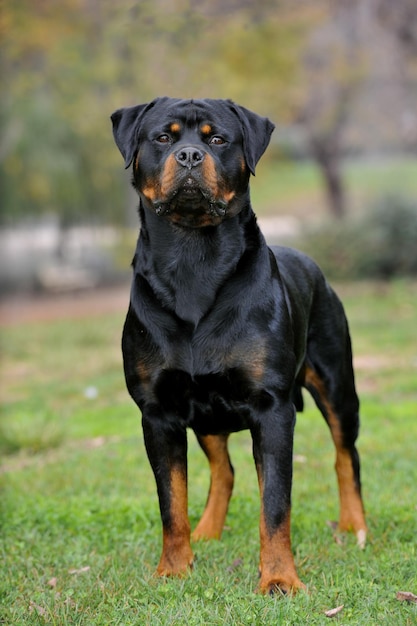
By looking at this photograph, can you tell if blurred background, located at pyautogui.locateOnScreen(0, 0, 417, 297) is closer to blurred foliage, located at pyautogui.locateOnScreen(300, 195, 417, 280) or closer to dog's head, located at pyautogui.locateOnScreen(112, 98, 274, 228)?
blurred foliage, located at pyautogui.locateOnScreen(300, 195, 417, 280)

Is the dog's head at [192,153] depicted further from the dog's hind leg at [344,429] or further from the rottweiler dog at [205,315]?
the dog's hind leg at [344,429]

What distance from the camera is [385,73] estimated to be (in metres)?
20.9

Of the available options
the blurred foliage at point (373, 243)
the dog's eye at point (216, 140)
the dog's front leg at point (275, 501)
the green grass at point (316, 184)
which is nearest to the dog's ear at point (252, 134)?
the dog's eye at point (216, 140)

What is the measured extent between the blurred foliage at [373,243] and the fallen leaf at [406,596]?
14.0 meters


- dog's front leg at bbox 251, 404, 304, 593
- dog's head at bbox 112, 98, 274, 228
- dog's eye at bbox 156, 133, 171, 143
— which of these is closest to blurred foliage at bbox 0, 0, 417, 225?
dog's head at bbox 112, 98, 274, 228

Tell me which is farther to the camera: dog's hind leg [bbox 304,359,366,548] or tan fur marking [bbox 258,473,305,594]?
dog's hind leg [bbox 304,359,366,548]

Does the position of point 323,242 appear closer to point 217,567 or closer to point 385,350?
point 385,350

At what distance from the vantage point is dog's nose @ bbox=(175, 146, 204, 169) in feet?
12.2

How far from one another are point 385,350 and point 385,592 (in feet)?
25.2

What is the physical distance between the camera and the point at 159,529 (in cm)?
485

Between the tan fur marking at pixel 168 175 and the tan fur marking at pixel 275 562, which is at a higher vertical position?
the tan fur marking at pixel 168 175

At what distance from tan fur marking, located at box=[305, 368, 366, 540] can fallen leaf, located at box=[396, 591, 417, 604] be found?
3.00 ft

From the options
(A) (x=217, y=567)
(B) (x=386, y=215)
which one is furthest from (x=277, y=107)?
(A) (x=217, y=567)

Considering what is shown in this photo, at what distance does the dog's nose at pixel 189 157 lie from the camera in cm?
373
